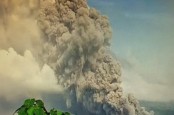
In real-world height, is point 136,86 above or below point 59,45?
below

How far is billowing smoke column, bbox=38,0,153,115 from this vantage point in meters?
8.84

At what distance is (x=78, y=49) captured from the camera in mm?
9133

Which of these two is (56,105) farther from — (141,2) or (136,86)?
(141,2)

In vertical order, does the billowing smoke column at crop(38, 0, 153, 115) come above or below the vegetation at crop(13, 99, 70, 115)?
above

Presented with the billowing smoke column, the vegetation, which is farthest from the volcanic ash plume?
the vegetation

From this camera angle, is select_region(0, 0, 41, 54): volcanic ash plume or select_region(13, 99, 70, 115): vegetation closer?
select_region(13, 99, 70, 115): vegetation

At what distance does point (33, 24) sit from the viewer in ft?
28.7

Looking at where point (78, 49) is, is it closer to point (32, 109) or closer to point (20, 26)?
point (20, 26)

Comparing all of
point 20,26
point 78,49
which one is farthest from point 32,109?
point 78,49

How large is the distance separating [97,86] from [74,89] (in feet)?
1.72

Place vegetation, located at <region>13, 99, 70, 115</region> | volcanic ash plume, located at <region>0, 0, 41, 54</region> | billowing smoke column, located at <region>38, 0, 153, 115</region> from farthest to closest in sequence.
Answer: billowing smoke column, located at <region>38, 0, 153, 115</region> < volcanic ash plume, located at <region>0, 0, 41, 54</region> < vegetation, located at <region>13, 99, 70, 115</region>

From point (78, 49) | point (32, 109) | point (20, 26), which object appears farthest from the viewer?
point (78, 49)

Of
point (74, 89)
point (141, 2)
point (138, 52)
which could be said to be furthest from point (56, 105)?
point (141, 2)

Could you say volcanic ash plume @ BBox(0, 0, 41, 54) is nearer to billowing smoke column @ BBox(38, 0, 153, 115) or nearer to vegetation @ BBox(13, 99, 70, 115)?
billowing smoke column @ BBox(38, 0, 153, 115)
